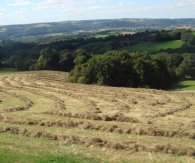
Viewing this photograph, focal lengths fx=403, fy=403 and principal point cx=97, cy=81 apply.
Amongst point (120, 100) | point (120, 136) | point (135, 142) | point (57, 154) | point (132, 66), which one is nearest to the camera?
point (57, 154)

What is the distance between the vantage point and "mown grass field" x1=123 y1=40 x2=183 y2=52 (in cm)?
13438

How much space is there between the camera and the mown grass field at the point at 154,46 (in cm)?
13438

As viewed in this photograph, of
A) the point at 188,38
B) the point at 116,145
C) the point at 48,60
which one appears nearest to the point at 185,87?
the point at 48,60

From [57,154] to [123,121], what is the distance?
369 inches

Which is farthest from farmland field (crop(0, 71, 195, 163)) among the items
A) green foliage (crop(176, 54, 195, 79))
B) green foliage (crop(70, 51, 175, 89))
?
green foliage (crop(176, 54, 195, 79))

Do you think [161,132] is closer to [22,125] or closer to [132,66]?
[22,125]

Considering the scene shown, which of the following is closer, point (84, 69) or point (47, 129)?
point (47, 129)

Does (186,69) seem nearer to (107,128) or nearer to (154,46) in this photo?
(154,46)

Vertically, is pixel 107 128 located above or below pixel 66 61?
above

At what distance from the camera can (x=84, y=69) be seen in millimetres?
75688

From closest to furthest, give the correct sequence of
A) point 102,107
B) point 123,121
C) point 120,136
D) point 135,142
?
1. point 135,142
2. point 120,136
3. point 123,121
4. point 102,107

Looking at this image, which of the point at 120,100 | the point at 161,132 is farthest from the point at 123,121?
the point at 120,100

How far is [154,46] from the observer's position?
13975cm

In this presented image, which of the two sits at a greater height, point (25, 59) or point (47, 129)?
point (47, 129)
